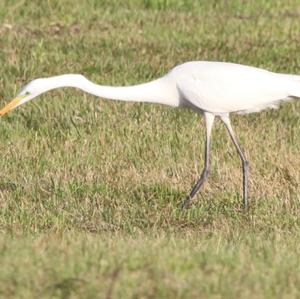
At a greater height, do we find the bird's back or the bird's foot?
the bird's back

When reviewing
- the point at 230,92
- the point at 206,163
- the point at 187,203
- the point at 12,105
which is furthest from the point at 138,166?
the point at 12,105

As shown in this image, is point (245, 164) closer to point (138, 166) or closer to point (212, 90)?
point (212, 90)

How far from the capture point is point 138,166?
31.6 ft

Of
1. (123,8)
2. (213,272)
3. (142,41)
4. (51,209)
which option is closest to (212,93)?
(51,209)

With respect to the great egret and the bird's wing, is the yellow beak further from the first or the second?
the bird's wing

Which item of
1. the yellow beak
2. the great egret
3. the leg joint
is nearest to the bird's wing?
the great egret

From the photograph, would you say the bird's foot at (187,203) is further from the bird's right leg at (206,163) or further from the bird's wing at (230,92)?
the bird's wing at (230,92)

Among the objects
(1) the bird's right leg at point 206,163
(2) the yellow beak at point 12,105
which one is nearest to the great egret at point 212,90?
(1) the bird's right leg at point 206,163

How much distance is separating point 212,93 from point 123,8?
805 centimetres

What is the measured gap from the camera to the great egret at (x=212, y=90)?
8.75 meters

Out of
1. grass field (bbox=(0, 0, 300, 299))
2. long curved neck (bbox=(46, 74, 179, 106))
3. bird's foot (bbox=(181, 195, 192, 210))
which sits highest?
long curved neck (bbox=(46, 74, 179, 106))

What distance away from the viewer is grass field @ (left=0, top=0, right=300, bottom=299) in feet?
18.6

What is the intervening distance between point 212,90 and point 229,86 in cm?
14

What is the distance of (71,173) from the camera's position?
941 centimetres
